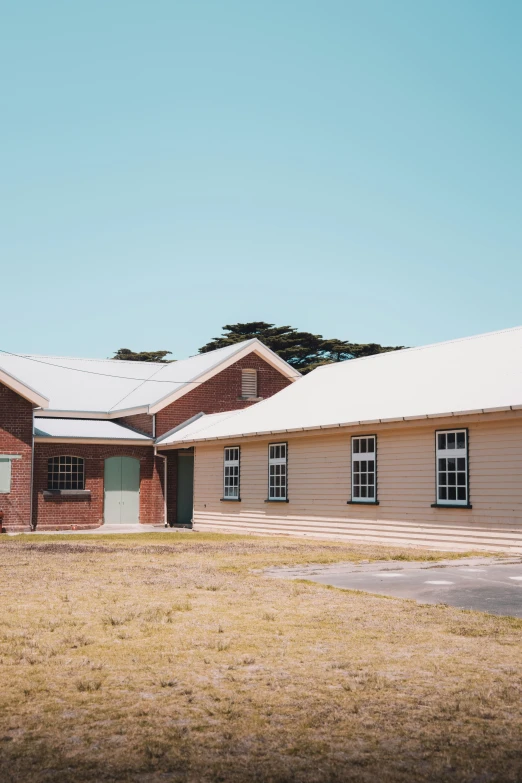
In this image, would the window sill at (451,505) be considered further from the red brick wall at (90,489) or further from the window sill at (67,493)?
the window sill at (67,493)

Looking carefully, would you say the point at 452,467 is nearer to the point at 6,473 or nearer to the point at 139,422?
the point at 6,473

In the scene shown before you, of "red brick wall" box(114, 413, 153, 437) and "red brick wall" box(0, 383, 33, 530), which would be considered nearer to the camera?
"red brick wall" box(0, 383, 33, 530)

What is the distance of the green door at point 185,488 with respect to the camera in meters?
32.2

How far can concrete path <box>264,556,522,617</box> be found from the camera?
10125 millimetres

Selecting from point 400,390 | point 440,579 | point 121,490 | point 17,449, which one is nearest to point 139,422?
point 121,490

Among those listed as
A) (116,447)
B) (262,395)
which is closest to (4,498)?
(116,447)

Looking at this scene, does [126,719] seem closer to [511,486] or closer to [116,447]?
[511,486]

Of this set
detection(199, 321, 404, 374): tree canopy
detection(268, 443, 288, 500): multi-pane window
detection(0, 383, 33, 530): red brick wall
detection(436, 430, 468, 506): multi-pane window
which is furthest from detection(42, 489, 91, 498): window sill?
detection(199, 321, 404, 374): tree canopy

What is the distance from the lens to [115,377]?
37469mm

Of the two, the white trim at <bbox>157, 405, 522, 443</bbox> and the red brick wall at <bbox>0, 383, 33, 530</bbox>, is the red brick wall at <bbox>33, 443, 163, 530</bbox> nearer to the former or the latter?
the red brick wall at <bbox>0, 383, 33, 530</bbox>

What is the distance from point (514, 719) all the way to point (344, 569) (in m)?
8.56

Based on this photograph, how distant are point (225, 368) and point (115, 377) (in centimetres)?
589

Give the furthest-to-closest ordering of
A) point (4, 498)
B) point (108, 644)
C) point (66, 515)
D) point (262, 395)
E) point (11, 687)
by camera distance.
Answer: point (262, 395), point (66, 515), point (4, 498), point (108, 644), point (11, 687)

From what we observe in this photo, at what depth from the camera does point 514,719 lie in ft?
16.9
